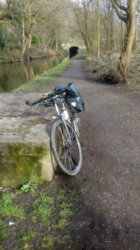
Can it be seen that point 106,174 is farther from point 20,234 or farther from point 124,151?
point 20,234

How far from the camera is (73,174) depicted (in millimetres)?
3586

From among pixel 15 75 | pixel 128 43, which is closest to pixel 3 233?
pixel 128 43

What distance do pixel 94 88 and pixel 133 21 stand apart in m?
3.56

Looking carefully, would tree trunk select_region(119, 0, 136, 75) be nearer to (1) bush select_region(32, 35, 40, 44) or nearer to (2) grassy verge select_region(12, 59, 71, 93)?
(2) grassy verge select_region(12, 59, 71, 93)

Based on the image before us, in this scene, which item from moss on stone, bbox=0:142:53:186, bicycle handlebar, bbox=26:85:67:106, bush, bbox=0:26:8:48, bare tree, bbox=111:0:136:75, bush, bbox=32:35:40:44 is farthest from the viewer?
bush, bbox=32:35:40:44

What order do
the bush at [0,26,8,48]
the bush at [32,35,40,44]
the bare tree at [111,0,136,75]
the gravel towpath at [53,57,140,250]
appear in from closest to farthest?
the gravel towpath at [53,57,140,250]
the bare tree at [111,0,136,75]
the bush at [0,26,8,48]
the bush at [32,35,40,44]

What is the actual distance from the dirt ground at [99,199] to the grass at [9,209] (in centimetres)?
9

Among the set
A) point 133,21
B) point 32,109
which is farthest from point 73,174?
point 133,21

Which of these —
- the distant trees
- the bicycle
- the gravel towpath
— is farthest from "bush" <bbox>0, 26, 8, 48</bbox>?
the bicycle

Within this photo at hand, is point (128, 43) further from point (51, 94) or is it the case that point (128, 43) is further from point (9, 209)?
point (9, 209)

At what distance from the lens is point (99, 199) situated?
3166mm

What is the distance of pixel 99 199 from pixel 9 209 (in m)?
1.13

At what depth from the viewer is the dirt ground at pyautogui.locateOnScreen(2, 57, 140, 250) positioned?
8.36 ft

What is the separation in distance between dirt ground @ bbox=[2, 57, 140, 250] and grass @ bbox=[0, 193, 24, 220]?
89mm
